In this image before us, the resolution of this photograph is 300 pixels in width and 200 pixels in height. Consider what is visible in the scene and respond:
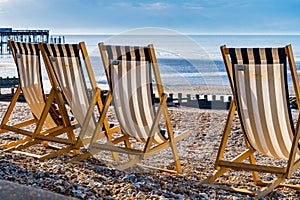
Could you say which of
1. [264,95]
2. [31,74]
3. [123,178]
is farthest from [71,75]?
[264,95]

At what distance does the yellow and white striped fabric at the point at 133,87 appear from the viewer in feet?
11.1

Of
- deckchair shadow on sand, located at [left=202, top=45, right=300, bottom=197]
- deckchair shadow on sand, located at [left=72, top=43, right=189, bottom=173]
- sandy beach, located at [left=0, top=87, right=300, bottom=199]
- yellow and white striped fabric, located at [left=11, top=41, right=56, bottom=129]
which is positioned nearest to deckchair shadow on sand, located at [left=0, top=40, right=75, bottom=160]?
yellow and white striped fabric, located at [left=11, top=41, right=56, bottom=129]

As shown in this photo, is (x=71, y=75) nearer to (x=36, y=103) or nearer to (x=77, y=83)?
(x=77, y=83)

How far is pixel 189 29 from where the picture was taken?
67750 mm

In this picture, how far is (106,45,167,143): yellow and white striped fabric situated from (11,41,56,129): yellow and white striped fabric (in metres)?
0.83

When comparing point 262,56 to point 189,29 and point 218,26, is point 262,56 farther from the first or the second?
point 189,29

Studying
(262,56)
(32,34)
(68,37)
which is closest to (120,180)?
(262,56)

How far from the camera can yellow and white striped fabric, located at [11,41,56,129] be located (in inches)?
160

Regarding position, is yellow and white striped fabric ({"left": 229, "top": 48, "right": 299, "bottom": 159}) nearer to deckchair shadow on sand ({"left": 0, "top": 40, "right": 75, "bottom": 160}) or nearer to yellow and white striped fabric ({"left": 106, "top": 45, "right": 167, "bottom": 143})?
yellow and white striped fabric ({"left": 106, "top": 45, "right": 167, "bottom": 143})

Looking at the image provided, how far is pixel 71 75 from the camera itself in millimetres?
3814

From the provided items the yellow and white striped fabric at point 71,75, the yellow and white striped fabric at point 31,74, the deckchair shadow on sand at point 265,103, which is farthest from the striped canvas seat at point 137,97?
the yellow and white striped fabric at point 31,74

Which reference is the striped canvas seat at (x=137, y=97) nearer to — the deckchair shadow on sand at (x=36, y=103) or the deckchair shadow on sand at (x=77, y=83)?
the deckchair shadow on sand at (x=77, y=83)

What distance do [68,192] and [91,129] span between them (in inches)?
45.0

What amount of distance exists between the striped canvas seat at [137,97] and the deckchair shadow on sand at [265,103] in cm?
51
